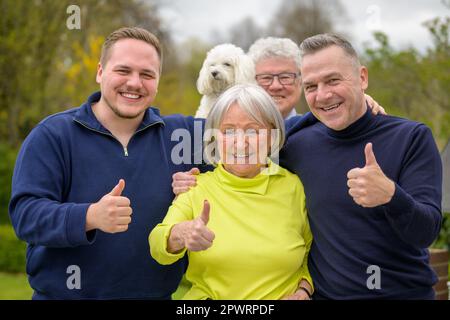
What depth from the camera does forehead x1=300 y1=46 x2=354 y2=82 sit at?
8.86ft

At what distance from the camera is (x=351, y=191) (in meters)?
2.28

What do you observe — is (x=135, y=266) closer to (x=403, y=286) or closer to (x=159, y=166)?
(x=159, y=166)

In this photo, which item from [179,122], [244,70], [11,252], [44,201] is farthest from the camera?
[11,252]

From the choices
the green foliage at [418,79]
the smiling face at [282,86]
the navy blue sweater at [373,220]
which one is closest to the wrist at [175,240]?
the navy blue sweater at [373,220]

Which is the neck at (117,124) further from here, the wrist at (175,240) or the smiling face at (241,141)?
the wrist at (175,240)

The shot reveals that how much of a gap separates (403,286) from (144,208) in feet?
4.17

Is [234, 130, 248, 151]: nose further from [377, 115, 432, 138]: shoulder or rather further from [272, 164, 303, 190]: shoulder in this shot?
[377, 115, 432, 138]: shoulder

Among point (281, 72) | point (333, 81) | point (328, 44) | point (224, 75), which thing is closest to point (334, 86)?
point (333, 81)

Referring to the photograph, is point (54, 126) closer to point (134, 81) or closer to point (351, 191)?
point (134, 81)

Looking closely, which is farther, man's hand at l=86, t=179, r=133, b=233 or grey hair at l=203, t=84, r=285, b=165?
grey hair at l=203, t=84, r=285, b=165

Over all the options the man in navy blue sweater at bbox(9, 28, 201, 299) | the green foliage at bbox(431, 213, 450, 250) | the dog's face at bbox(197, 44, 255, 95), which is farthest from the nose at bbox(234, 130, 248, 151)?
the green foliage at bbox(431, 213, 450, 250)

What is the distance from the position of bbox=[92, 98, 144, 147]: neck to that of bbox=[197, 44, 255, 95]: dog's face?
146cm

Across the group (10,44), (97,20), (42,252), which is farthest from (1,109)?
(42,252)

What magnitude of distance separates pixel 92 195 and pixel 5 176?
8584 millimetres
